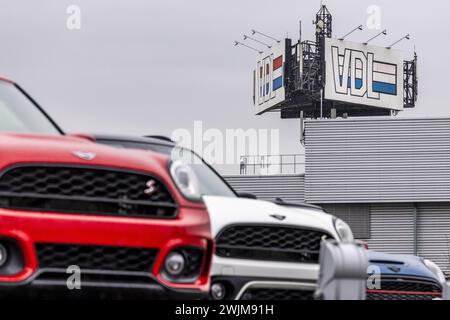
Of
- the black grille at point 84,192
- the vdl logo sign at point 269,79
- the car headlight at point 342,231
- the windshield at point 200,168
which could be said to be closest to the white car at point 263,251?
the car headlight at point 342,231

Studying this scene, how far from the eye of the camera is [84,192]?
6.03 metres

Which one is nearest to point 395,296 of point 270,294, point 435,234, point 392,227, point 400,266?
point 400,266

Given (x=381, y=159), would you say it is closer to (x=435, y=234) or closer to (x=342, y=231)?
(x=435, y=234)

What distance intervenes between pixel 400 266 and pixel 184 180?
516 cm

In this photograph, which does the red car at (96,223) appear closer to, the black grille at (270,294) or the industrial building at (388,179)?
the black grille at (270,294)

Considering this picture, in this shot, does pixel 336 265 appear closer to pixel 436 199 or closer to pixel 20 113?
pixel 20 113

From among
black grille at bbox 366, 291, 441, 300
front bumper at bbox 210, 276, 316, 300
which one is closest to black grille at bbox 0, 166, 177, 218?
front bumper at bbox 210, 276, 316, 300

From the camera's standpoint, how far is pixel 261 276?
25.6 feet

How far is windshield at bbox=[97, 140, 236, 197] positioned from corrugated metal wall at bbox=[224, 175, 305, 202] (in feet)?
160

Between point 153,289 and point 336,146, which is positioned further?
point 336,146

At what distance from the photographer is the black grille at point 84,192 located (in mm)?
5895

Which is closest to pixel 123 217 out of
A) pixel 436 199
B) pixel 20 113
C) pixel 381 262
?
pixel 20 113

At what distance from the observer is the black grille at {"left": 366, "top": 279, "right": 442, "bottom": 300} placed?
10.9m

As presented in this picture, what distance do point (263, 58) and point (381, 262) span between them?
86.6m
